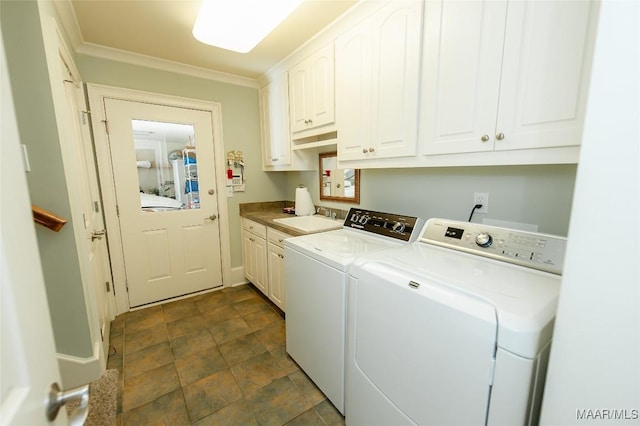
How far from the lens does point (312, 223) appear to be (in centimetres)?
237

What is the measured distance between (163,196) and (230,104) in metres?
1.19

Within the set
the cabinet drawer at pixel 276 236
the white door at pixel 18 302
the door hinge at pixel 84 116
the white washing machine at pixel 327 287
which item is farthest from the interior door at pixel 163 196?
the white door at pixel 18 302

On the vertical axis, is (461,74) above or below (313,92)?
below

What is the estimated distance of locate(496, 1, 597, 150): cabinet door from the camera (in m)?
0.92

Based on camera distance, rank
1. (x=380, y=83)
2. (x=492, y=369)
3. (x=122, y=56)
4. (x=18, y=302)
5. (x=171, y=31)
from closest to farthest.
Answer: (x=18, y=302), (x=492, y=369), (x=380, y=83), (x=171, y=31), (x=122, y=56)

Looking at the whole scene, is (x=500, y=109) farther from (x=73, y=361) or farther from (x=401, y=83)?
(x=73, y=361)

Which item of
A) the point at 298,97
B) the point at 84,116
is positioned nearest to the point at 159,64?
the point at 84,116

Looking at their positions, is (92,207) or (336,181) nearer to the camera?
(92,207)

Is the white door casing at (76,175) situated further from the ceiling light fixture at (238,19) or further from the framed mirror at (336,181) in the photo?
the framed mirror at (336,181)

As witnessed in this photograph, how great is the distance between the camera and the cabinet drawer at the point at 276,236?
7.34ft

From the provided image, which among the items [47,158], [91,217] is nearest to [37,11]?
[47,158]

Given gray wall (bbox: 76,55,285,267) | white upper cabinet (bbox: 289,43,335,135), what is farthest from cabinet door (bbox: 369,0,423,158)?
gray wall (bbox: 76,55,285,267)

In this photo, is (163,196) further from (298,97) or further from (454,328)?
(454,328)

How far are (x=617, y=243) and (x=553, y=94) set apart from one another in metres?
0.72
